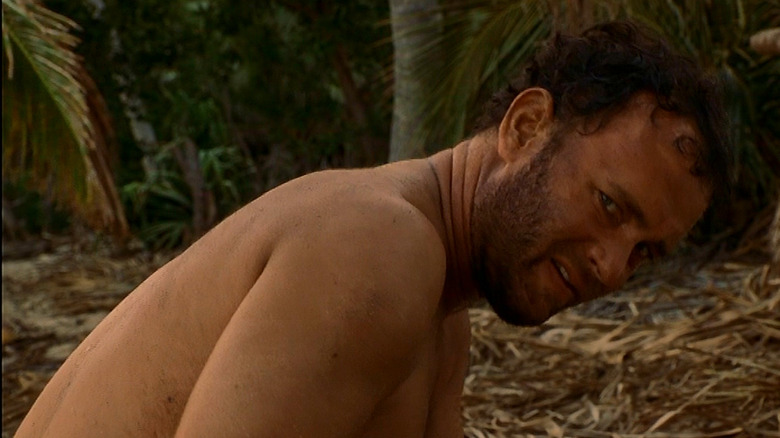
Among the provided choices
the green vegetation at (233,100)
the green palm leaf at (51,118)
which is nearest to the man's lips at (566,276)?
the green palm leaf at (51,118)

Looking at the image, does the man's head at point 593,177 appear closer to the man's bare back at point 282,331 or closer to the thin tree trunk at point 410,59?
the man's bare back at point 282,331

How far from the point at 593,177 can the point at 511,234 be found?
166 millimetres

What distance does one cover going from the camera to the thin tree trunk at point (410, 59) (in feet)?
18.9

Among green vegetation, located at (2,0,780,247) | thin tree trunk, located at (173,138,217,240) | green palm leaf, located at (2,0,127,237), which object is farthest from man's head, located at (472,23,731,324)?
thin tree trunk, located at (173,138,217,240)

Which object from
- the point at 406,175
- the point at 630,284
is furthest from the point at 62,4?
the point at 406,175

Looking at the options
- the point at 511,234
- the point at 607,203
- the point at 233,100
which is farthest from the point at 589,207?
the point at 233,100

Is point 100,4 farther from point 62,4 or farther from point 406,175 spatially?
point 406,175

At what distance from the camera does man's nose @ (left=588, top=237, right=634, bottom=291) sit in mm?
1946

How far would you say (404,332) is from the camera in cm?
172

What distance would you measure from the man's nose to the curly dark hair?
0.17 m

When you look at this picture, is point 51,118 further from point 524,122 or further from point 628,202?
point 628,202

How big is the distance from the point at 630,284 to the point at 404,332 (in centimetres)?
404

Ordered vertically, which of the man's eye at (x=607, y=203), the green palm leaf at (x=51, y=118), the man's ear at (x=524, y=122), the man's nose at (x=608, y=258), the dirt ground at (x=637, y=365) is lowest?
the dirt ground at (x=637, y=365)

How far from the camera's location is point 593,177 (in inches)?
76.0
